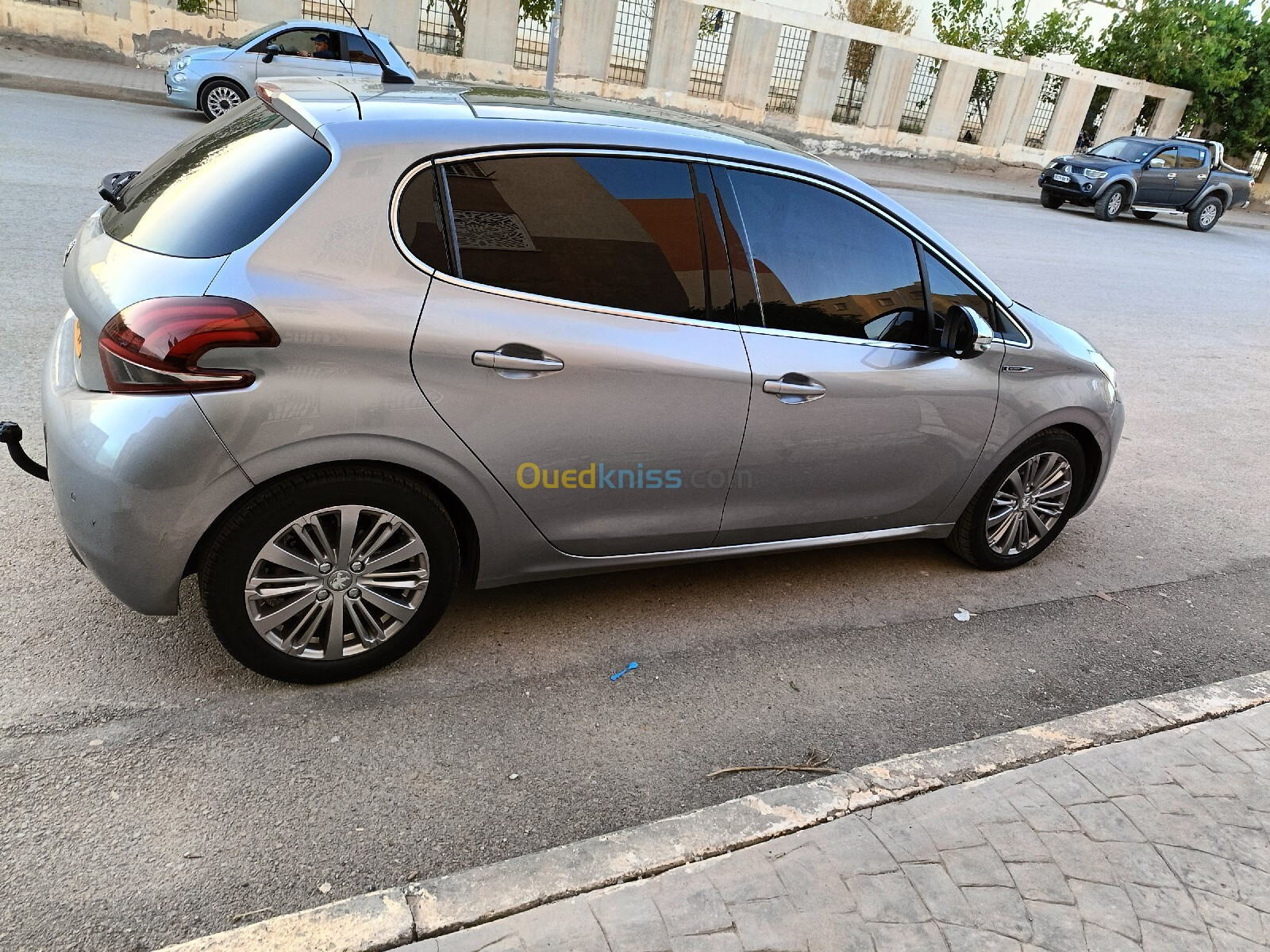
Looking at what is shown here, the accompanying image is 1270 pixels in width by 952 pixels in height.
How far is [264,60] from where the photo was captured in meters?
14.6

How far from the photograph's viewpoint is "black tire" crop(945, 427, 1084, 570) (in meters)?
4.43

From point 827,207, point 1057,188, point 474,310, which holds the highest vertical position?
point 827,207

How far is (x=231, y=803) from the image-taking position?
8.92ft

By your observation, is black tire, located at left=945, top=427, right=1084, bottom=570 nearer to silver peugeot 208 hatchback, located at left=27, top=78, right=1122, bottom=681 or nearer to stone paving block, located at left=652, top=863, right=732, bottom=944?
silver peugeot 208 hatchback, located at left=27, top=78, right=1122, bottom=681

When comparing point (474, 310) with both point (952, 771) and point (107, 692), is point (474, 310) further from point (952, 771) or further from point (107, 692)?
point (952, 771)

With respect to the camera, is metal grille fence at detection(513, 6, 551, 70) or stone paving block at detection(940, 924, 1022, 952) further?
metal grille fence at detection(513, 6, 551, 70)

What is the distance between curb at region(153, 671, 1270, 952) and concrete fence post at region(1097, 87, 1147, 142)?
34.0m

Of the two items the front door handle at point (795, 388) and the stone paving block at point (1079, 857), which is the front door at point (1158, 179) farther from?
the stone paving block at point (1079, 857)

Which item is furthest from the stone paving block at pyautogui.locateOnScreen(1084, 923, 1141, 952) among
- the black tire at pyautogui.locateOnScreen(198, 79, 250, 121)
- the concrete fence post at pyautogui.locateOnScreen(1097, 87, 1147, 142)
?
the concrete fence post at pyautogui.locateOnScreen(1097, 87, 1147, 142)

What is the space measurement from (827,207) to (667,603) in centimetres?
169

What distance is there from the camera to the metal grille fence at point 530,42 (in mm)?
21859

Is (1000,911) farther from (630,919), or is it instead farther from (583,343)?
(583,343)

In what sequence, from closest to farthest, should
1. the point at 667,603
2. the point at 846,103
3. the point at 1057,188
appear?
the point at 667,603 < the point at 1057,188 < the point at 846,103

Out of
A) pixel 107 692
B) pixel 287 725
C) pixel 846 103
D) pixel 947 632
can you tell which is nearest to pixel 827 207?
pixel 947 632
